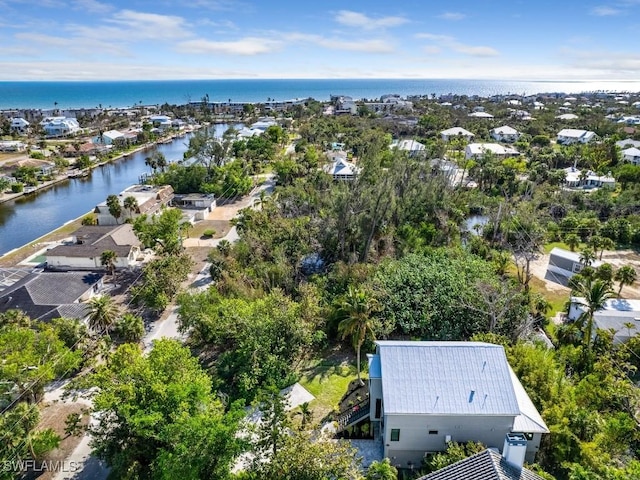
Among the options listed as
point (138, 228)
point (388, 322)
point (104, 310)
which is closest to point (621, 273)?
point (388, 322)

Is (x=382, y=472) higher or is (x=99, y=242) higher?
(x=99, y=242)

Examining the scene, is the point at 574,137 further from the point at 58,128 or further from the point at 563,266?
the point at 58,128

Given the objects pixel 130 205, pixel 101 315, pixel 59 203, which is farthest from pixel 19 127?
pixel 101 315

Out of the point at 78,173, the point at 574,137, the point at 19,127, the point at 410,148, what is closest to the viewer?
the point at 410,148

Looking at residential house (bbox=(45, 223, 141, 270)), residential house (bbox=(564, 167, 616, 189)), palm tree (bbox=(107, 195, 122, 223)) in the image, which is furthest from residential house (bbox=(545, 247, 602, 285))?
palm tree (bbox=(107, 195, 122, 223))

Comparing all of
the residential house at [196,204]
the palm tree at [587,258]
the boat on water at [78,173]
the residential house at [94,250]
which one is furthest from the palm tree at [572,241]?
the boat on water at [78,173]

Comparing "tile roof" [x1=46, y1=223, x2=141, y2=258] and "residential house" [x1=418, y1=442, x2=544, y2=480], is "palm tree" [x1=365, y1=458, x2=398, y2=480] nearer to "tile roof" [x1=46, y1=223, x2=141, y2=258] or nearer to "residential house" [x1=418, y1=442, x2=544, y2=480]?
"residential house" [x1=418, y1=442, x2=544, y2=480]

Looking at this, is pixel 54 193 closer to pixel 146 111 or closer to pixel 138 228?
pixel 138 228
